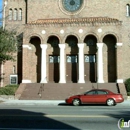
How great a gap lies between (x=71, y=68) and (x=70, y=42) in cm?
342

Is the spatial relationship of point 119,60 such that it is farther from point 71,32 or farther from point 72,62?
point 71,32

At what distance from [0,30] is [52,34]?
11.1m

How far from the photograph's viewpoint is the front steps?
1099 inches

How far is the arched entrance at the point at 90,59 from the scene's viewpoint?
35.2 m

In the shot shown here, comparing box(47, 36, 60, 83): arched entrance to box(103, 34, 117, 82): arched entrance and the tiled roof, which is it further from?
box(103, 34, 117, 82): arched entrance

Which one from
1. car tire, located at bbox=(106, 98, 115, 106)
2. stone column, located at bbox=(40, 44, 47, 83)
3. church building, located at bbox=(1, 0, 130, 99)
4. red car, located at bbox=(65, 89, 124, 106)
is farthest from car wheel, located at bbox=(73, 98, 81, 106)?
stone column, located at bbox=(40, 44, 47, 83)

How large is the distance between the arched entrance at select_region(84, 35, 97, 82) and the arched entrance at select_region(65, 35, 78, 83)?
1.31 meters

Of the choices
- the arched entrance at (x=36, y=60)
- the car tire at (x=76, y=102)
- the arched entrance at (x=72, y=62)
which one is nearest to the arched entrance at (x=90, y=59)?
the arched entrance at (x=72, y=62)

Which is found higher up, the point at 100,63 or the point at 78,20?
the point at 78,20

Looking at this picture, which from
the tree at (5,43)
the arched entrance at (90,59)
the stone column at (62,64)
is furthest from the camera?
the arched entrance at (90,59)

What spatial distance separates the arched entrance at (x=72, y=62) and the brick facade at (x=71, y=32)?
0.13 metres

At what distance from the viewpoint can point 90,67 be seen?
116ft

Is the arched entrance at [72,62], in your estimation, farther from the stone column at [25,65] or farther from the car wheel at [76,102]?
the car wheel at [76,102]

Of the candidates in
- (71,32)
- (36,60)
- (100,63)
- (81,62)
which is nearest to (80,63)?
(81,62)
